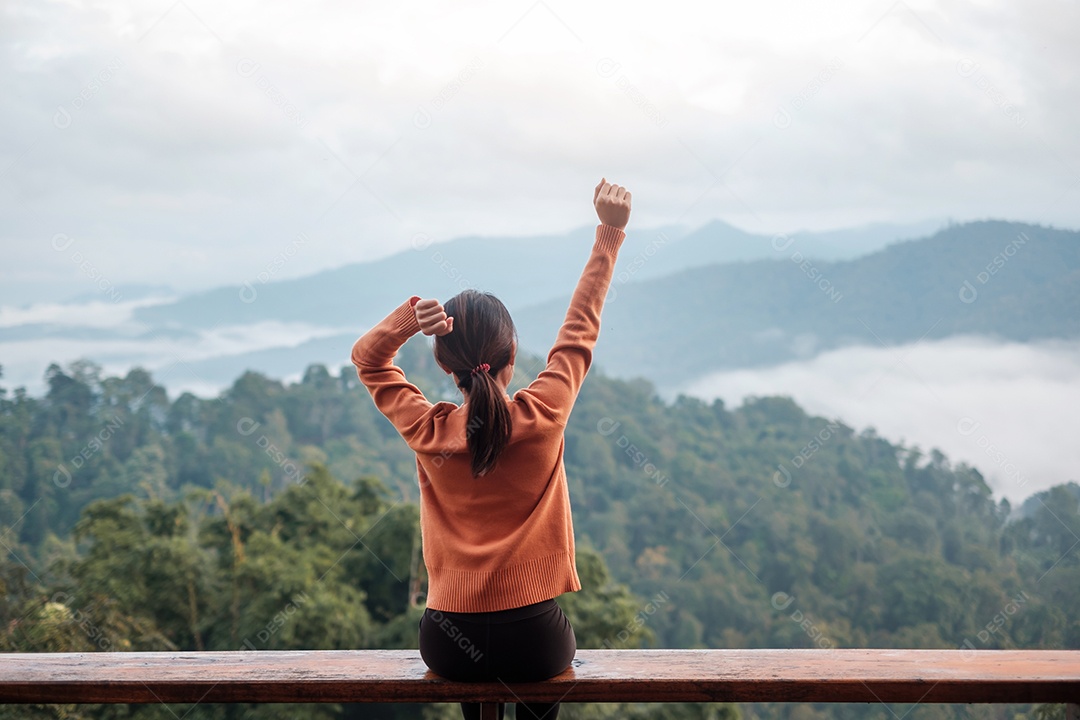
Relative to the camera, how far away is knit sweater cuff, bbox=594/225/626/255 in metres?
1.51

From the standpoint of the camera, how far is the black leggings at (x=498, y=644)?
1401 millimetres

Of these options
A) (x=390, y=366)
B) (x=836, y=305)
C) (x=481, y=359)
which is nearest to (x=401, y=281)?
(x=836, y=305)

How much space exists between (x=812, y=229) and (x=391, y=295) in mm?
25466

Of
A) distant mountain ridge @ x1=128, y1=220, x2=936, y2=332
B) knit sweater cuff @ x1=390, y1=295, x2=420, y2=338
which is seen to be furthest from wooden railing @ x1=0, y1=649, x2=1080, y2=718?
distant mountain ridge @ x1=128, y1=220, x2=936, y2=332

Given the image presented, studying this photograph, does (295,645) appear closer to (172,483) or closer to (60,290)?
(172,483)

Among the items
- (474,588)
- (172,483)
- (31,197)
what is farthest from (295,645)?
(31,197)

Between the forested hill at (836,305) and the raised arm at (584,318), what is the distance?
62.8 ft

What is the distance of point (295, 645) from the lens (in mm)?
6480

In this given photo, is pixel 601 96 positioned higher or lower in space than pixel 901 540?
higher

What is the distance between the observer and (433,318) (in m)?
1.35

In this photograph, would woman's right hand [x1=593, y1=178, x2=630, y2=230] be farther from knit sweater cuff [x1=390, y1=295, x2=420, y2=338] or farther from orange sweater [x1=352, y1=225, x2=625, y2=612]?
knit sweater cuff [x1=390, y1=295, x2=420, y2=338]

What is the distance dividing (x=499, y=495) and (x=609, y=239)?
505 millimetres

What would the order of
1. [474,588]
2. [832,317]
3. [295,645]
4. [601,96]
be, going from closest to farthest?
[474,588]
[295,645]
[601,96]
[832,317]

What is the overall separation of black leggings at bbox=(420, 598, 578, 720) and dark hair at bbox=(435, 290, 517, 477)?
26 centimetres
